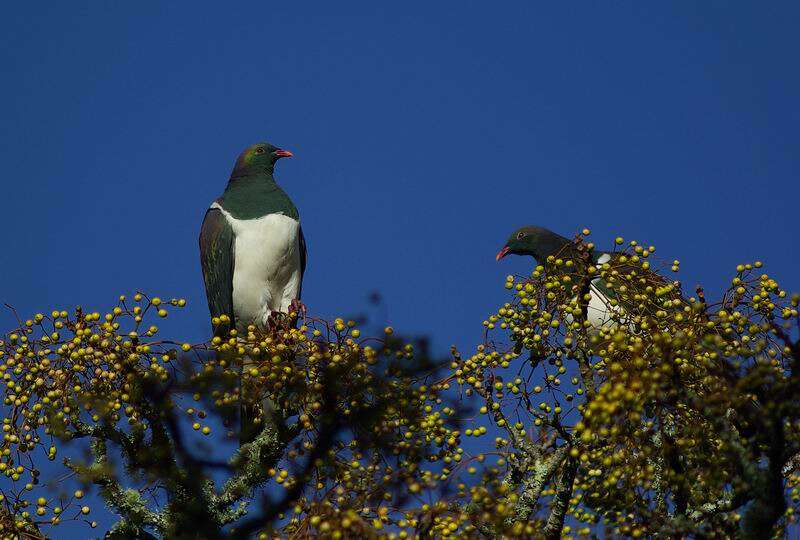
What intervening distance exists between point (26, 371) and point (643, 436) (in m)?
3.20

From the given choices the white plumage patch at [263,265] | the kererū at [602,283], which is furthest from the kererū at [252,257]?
the kererū at [602,283]

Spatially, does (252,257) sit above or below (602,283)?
above

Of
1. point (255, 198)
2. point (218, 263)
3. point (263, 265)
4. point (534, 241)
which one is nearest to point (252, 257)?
point (263, 265)

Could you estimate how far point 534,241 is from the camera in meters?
10.5

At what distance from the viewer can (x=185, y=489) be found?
6.38 m

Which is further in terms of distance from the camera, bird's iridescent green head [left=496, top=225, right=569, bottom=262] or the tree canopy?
bird's iridescent green head [left=496, top=225, right=569, bottom=262]

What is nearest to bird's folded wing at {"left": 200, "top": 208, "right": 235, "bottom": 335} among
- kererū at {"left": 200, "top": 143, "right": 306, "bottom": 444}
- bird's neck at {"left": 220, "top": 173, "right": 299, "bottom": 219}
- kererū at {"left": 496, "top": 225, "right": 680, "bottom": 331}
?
kererū at {"left": 200, "top": 143, "right": 306, "bottom": 444}

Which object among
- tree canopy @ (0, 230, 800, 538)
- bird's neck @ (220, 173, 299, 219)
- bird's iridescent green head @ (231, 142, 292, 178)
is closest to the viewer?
tree canopy @ (0, 230, 800, 538)

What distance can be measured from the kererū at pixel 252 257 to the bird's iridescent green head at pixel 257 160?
532 mm

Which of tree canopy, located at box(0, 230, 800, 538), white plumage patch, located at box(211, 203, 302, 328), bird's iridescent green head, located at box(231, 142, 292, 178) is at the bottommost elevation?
tree canopy, located at box(0, 230, 800, 538)

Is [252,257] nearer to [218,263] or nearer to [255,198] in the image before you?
[218,263]

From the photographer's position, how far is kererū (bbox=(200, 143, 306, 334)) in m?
8.70

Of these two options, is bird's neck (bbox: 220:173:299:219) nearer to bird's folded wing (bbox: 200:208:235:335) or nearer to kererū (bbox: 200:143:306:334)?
kererū (bbox: 200:143:306:334)

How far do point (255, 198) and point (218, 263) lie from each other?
59 centimetres
